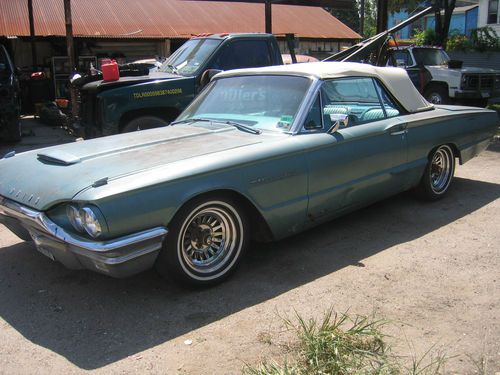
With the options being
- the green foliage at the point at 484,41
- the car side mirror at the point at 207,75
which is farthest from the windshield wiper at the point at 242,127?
the green foliage at the point at 484,41

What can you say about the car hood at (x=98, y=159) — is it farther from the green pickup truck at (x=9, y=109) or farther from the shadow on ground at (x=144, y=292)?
the green pickup truck at (x=9, y=109)

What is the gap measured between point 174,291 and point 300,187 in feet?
4.12

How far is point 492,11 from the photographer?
29656mm

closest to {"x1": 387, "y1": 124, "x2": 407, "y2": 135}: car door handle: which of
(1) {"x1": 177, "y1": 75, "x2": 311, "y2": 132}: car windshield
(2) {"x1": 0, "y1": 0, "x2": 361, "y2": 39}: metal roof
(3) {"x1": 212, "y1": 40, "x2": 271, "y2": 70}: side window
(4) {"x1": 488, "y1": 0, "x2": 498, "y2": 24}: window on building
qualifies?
(1) {"x1": 177, "y1": 75, "x2": 311, "y2": 132}: car windshield

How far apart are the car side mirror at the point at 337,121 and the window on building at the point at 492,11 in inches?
1161

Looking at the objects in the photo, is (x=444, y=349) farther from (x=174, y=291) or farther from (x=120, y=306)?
(x=120, y=306)

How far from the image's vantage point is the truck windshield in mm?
7809

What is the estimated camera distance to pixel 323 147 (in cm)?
432

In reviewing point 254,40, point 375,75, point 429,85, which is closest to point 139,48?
point 429,85

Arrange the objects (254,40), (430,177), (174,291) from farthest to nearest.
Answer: (254,40)
(430,177)
(174,291)

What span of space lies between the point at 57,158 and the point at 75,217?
807 mm

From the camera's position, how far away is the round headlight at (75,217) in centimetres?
329

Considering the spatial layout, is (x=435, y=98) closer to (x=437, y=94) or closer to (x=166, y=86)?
(x=437, y=94)

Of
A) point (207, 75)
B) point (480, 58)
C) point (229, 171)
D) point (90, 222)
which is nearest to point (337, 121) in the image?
point (229, 171)
